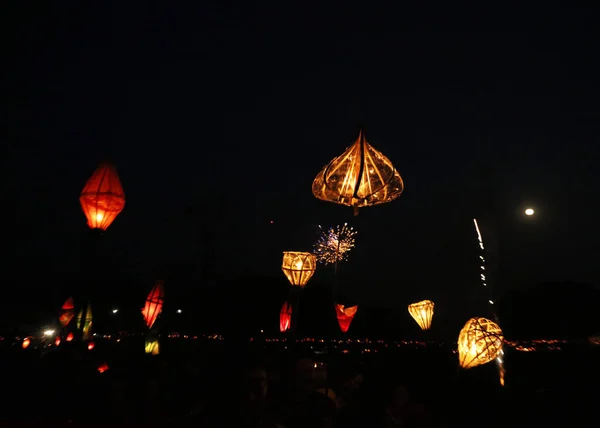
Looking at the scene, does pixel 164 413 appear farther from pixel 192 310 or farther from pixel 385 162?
pixel 192 310

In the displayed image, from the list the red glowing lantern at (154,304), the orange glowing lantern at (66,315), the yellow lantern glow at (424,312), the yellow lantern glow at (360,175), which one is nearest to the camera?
the yellow lantern glow at (360,175)

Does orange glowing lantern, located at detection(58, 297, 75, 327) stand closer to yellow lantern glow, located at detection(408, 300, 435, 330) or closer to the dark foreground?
the dark foreground

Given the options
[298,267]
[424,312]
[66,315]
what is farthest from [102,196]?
[66,315]

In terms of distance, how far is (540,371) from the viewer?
11.3 meters

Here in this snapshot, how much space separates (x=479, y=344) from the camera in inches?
264

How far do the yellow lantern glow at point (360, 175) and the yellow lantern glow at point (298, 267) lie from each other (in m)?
3.30

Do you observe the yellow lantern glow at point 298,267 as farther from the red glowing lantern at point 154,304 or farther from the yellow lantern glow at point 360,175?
the red glowing lantern at point 154,304

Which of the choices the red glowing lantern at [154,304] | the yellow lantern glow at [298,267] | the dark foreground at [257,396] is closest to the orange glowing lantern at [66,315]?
the red glowing lantern at [154,304]

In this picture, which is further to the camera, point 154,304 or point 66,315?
point 66,315

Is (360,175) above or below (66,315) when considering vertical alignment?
above

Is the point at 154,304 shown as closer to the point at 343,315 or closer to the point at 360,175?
the point at 343,315

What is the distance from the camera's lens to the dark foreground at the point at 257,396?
172 inches

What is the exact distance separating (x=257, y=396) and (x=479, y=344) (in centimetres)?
422

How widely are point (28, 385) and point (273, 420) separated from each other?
3722 millimetres
